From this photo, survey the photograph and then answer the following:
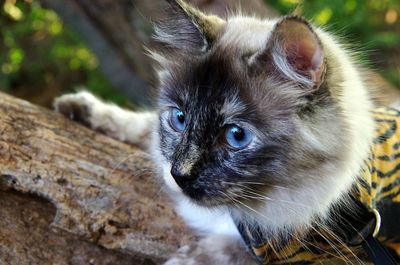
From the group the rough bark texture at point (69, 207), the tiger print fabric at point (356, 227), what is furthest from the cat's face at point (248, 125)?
the rough bark texture at point (69, 207)

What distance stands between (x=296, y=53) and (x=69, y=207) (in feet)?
2.80

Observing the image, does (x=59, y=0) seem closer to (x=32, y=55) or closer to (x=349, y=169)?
(x=32, y=55)

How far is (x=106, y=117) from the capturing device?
2.12 metres

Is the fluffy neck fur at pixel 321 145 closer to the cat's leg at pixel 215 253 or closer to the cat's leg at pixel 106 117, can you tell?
the cat's leg at pixel 215 253

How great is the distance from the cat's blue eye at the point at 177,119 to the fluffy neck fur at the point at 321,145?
0.10 metres

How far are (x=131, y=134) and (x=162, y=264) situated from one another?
63 cm

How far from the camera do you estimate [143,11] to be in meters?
2.59

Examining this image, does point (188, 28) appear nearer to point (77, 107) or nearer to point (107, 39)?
point (77, 107)

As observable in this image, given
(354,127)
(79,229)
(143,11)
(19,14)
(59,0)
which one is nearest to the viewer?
(354,127)

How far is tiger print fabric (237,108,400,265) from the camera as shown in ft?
5.01

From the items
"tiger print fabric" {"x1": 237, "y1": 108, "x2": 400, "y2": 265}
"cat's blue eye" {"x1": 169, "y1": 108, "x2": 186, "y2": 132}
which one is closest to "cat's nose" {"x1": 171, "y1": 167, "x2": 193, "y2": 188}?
"cat's blue eye" {"x1": 169, "y1": 108, "x2": 186, "y2": 132}

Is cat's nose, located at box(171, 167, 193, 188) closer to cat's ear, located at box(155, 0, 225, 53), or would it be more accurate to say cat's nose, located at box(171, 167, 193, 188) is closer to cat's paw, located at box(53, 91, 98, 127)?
cat's ear, located at box(155, 0, 225, 53)

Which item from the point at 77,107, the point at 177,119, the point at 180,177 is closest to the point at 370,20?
the point at 77,107

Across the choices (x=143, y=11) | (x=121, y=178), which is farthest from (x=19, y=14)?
(x=121, y=178)
